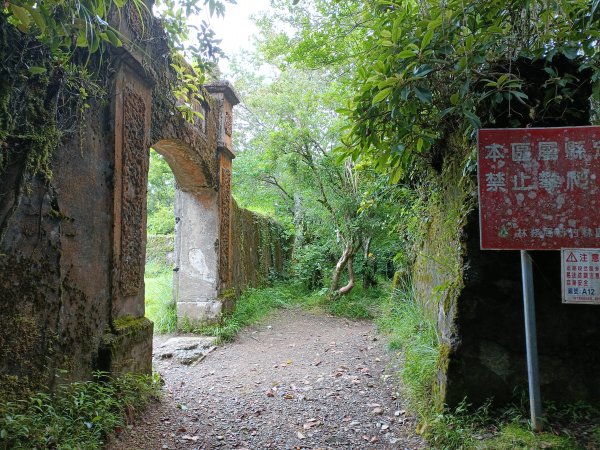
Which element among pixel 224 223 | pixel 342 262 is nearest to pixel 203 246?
pixel 224 223

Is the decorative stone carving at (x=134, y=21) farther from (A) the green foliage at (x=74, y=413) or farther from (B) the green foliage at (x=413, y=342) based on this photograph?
(B) the green foliage at (x=413, y=342)

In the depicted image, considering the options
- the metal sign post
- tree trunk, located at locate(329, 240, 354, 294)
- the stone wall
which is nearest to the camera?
the metal sign post

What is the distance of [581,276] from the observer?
7.77 feet

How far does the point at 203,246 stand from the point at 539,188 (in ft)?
16.8

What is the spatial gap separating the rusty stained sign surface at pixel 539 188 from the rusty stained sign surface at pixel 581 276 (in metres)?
0.06

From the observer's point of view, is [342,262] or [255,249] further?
[255,249]

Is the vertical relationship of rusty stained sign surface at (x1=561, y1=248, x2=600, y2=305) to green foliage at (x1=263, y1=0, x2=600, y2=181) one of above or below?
below

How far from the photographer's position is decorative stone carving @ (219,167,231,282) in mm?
6664

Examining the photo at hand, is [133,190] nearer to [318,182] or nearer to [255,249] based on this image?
[318,182]

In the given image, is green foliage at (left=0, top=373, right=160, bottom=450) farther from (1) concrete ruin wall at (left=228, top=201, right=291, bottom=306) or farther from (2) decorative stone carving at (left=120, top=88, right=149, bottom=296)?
(1) concrete ruin wall at (left=228, top=201, right=291, bottom=306)

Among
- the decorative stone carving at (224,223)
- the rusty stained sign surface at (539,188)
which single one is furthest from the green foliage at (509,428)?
the decorative stone carving at (224,223)

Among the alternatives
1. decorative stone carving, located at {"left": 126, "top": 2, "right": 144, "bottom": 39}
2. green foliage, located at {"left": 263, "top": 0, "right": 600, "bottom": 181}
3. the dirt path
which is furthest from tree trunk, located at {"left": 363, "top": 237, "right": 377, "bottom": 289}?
decorative stone carving, located at {"left": 126, "top": 2, "right": 144, "bottom": 39}

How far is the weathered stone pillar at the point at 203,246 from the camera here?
255 inches

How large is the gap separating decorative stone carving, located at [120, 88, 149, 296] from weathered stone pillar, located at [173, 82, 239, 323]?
2751 millimetres
